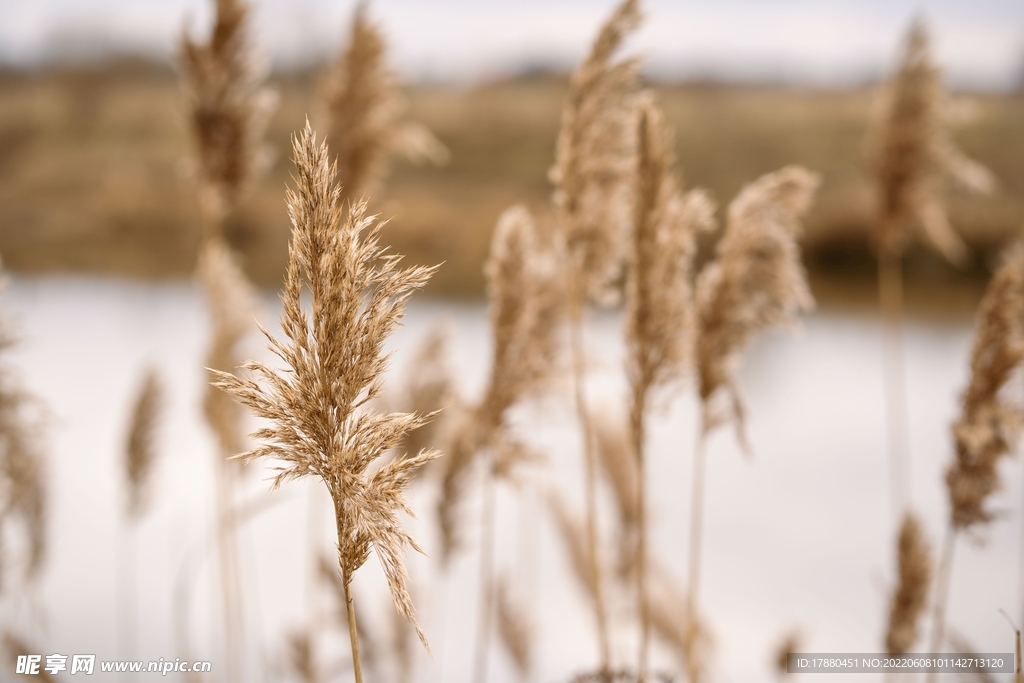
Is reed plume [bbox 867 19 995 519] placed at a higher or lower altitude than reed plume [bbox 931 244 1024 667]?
higher

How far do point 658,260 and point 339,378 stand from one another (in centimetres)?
94

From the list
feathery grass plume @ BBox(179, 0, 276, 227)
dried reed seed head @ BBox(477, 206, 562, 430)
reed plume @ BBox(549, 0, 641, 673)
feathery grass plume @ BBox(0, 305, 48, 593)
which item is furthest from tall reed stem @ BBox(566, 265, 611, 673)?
feathery grass plume @ BBox(0, 305, 48, 593)

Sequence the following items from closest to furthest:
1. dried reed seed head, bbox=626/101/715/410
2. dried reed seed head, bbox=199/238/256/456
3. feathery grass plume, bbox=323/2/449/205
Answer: dried reed seed head, bbox=626/101/715/410 < feathery grass plume, bbox=323/2/449/205 < dried reed seed head, bbox=199/238/256/456

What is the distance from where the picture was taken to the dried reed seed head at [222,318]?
2525 millimetres

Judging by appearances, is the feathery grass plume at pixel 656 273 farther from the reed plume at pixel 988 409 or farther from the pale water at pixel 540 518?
the reed plume at pixel 988 409

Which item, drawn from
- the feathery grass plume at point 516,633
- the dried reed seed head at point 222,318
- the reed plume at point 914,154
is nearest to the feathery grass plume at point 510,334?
the dried reed seed head at point 222,318

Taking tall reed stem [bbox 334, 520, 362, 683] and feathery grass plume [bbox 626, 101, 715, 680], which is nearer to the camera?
tall reed stem [bbox 334, 520, 362, 683]

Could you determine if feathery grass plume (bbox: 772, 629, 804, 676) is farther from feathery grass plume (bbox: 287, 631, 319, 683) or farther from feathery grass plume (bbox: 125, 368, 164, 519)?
feathery grass plume (bbox: 125, 368, 164, 519)

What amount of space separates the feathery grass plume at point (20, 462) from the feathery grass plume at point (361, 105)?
1133 millimetres

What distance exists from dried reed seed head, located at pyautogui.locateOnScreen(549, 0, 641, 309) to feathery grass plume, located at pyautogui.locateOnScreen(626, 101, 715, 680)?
0.13 metres

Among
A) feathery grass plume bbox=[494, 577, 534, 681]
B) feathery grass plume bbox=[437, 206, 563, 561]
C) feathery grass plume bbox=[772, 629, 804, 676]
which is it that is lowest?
feathery grass plume bbox=[772, 629, 804, 676]

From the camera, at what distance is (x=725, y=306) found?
174cm

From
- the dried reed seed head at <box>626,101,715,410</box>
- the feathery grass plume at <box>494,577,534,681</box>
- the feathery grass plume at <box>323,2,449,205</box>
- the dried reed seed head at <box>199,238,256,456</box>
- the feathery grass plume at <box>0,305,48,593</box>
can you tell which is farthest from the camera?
the feathery grass plume at <box>494,577,534,681</box>

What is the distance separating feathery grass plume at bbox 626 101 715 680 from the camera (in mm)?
1527
